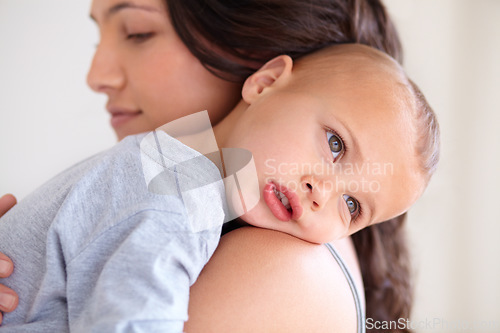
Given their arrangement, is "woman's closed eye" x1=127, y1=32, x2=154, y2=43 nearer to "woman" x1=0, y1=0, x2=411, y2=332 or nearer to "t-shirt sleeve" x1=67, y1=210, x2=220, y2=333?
"woman" x1=0, y1=0, x2=411, y2=332

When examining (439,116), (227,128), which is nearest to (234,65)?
(227,128)

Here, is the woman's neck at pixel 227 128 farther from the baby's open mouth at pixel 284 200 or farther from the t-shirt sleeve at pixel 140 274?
the t-shirt sleeve at pixel 140 274

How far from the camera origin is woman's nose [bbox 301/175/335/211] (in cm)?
76

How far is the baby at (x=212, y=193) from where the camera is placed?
0.58 m

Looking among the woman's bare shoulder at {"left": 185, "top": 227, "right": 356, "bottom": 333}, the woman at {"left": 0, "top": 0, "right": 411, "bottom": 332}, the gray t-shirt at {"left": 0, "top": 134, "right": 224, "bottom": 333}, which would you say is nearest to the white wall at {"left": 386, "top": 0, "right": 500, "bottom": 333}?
the woman at {"left": 0, "top": 0, "right": 411, "bottom": 332}

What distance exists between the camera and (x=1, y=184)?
5.17 ft

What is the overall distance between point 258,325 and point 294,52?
65 centimetres

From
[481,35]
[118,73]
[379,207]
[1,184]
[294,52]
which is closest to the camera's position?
[379,207]

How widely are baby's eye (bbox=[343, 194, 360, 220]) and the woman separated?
3.6 inches

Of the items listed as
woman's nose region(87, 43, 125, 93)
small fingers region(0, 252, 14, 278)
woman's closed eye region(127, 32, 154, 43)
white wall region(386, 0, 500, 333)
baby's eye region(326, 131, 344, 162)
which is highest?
woman's closed eye region(127, 32, 154, 43)

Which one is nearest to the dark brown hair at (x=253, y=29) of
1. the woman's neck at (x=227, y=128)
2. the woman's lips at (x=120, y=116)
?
the woman's neck at (x=227, y=128)

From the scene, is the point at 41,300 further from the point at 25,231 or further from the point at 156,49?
the point at 156,49

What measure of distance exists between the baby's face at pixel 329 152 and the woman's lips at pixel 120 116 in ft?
1.49

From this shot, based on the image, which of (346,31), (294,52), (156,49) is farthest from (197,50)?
(346,31)
